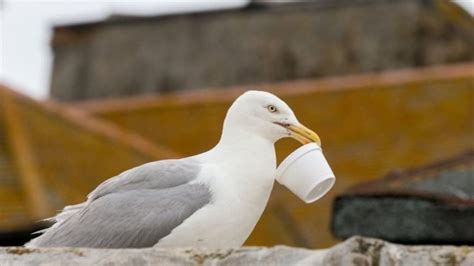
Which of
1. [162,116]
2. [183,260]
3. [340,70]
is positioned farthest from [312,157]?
[340,70]

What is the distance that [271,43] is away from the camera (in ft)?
112

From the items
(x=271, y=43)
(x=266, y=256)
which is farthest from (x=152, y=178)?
(x=271, y=43)

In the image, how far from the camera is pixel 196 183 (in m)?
7.58

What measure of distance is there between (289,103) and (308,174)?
16.1 metres

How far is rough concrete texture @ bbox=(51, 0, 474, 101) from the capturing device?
33062 millimetres

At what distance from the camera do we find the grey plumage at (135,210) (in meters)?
7.40

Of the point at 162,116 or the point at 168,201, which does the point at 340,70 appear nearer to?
the point at 162,116

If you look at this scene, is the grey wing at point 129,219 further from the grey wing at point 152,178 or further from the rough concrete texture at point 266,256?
the rough concrete texture at point 266,256

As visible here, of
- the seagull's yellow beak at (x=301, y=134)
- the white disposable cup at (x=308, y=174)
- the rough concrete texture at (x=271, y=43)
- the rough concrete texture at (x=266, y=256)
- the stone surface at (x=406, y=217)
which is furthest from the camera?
the rough concrete texture at (x=271, y=43)

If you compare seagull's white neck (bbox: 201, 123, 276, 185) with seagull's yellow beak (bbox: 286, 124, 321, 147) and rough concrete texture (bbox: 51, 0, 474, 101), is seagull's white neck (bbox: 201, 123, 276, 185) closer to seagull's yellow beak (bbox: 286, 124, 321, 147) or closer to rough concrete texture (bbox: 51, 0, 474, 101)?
seagull's yellow beak (bbox: 286, 124, 321, 147)

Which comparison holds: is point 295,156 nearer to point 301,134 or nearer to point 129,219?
point 301,134

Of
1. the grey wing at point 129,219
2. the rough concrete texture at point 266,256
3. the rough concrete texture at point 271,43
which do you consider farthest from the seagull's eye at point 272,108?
the rough concrete texture at point 271,43

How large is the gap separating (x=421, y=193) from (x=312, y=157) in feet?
8.94

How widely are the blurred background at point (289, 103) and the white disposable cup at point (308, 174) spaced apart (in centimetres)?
243
